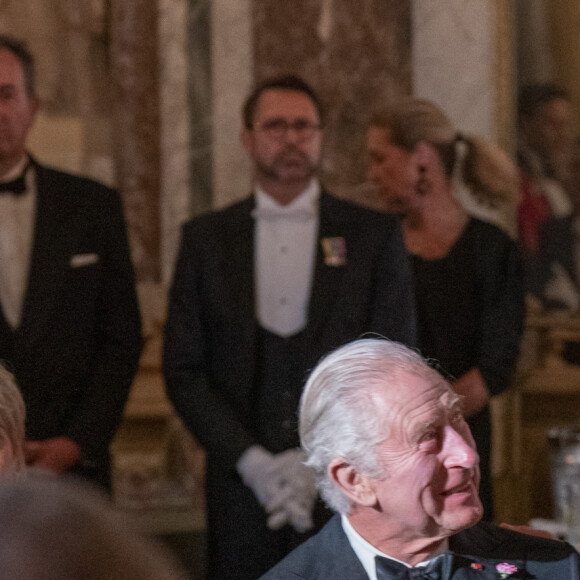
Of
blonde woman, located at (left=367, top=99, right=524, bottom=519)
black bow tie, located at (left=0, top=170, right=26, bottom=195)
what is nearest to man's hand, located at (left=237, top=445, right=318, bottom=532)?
blonde woman, located at (left=367, top=99, right=524, bottom=519)

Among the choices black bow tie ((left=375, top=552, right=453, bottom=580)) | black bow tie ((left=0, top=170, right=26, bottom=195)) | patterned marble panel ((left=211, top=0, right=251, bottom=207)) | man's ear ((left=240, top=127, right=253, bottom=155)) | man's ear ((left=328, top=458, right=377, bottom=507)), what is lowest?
black bow tie ((left=375, top=552, right=453, bottom=580))

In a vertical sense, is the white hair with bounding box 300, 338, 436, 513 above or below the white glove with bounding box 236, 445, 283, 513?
above

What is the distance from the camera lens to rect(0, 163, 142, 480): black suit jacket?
2.80 metres

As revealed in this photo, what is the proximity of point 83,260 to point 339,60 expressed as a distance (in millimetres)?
1870

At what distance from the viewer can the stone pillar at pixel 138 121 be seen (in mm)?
4180

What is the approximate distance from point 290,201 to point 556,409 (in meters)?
1.92

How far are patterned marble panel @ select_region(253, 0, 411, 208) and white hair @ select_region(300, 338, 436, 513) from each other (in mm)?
2411

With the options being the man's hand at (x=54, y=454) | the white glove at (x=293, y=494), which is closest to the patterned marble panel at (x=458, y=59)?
the white glove at (x=293, y=494)

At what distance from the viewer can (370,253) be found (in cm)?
289

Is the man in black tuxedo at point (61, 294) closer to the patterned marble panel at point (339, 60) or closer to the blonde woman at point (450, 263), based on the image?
the blonde woman at point (450, 263)

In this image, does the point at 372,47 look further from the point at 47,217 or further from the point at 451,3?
the point at 47,217

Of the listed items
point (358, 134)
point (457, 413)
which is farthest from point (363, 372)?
point (358, 134)

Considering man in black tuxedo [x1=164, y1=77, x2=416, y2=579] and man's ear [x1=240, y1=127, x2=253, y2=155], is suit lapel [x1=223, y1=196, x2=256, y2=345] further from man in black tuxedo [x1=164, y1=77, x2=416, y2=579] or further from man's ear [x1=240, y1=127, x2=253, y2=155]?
man's ear [x1=240, y1=127, x2=253, y2=155]

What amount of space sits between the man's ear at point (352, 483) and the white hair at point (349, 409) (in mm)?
12
